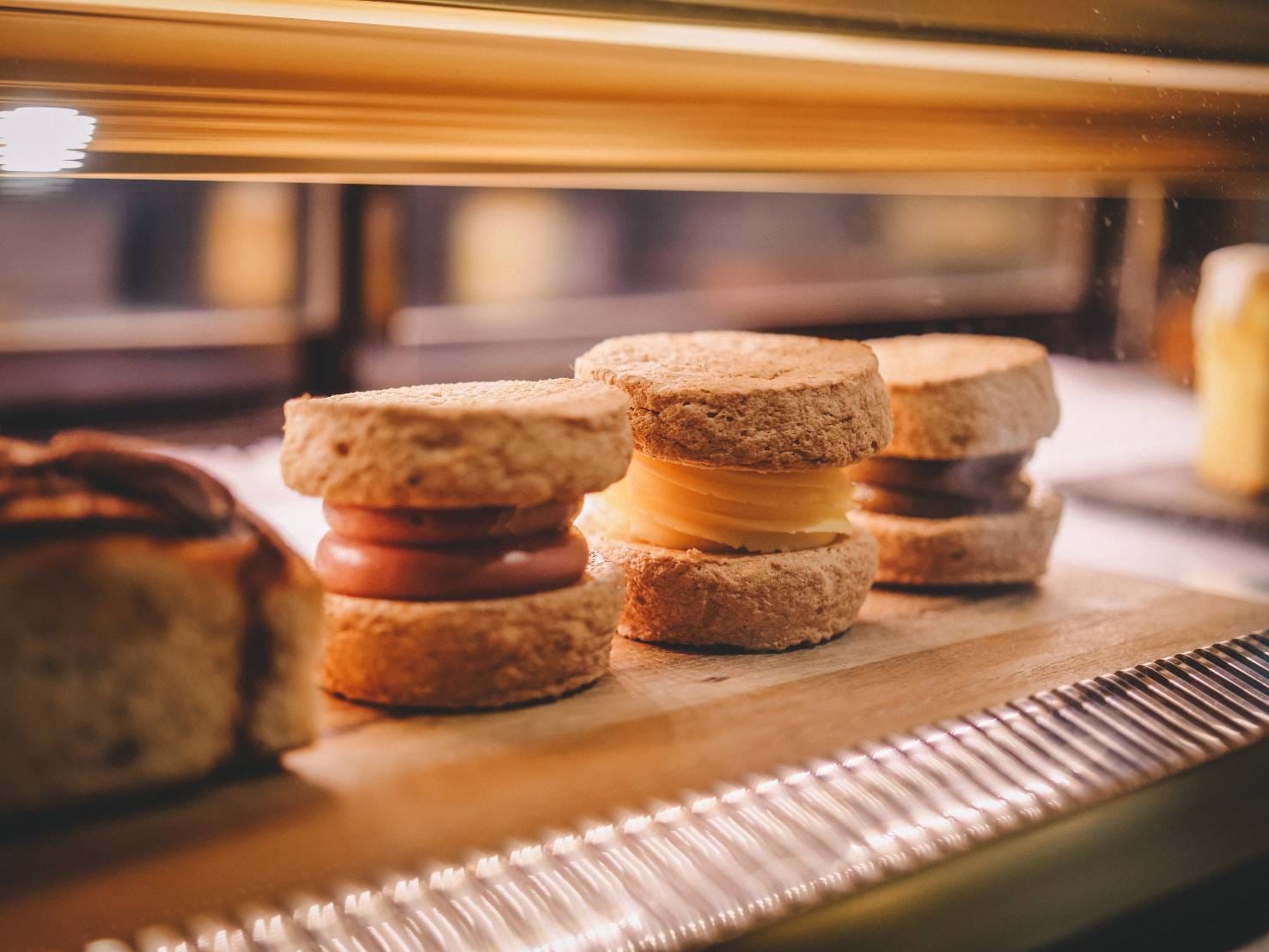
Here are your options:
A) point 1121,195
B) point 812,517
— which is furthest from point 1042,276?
point 812,517

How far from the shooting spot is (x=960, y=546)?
2.34m

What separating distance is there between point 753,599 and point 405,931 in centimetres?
95

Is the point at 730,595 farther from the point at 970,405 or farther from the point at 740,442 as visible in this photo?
the point at 970,405

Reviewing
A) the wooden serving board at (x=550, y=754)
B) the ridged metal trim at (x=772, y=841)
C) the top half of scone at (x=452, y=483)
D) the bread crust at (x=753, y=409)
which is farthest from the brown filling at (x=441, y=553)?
the ridged metal trim at (x=772, y=841)

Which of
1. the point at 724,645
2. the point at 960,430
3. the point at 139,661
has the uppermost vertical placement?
the point at 960,430

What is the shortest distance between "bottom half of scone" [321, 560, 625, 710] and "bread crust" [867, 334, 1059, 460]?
0.82 metres

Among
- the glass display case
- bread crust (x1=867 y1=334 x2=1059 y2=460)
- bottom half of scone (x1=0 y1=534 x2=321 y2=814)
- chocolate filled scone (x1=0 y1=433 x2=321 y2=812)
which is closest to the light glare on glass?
the glass display case

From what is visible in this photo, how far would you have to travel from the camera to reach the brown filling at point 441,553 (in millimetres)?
1644

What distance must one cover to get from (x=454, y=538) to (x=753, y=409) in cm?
50

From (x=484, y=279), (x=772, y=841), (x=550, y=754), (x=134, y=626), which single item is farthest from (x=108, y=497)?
(x=484, y=279)

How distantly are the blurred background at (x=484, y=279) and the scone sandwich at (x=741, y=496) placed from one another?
0.55m

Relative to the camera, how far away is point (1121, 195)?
121 inches

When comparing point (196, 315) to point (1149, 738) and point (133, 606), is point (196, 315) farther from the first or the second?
point (1149, 738)

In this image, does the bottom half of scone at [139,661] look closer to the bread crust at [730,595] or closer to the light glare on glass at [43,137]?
the light glare on glass at [43,137]
